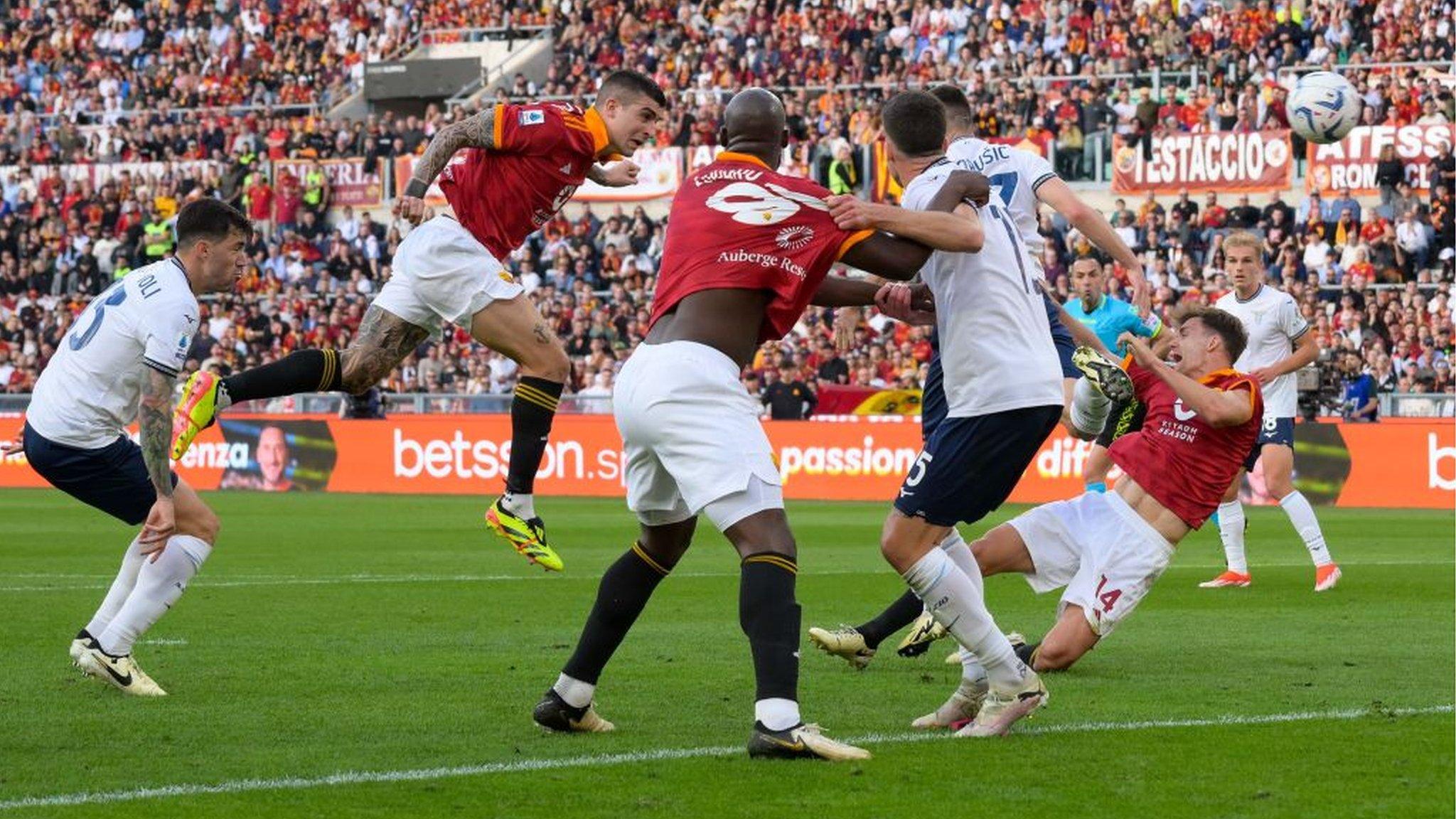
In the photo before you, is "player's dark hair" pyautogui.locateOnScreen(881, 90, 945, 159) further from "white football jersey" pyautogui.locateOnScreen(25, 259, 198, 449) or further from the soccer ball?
the soccer ball

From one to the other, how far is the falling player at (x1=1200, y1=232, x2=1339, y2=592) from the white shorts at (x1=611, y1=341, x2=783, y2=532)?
766 cm

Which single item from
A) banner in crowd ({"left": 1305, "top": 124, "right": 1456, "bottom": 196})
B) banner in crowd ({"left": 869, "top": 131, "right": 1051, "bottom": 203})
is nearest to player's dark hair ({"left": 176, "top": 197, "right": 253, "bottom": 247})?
banner in crowd ({"left": 1305, "top": 124, "right": 1456, "bottom": 196})

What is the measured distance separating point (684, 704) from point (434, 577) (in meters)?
7.56

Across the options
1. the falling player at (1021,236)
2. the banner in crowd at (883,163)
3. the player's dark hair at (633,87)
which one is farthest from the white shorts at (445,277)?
the banner in crowd at (883,163)

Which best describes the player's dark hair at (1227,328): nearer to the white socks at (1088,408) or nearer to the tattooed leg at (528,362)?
the white socks at (1088,408)

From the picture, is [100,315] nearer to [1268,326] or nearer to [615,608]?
[615,608]

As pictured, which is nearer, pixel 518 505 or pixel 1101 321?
pixel 518 505

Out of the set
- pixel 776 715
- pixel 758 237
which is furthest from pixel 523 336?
pixel 776 715

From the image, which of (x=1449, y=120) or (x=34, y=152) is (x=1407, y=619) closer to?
(x=1449, y=120)

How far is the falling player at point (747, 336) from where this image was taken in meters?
7.08

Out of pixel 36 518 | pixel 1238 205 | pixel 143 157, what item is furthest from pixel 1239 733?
pixel 143 157

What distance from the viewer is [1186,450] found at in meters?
9.98

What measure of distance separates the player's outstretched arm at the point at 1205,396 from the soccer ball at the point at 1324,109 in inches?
643

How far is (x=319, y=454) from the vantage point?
3178 cm
